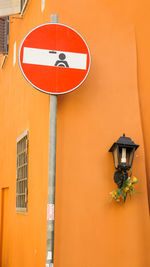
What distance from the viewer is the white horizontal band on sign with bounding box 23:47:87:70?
13.6 ft

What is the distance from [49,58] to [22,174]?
109 inches

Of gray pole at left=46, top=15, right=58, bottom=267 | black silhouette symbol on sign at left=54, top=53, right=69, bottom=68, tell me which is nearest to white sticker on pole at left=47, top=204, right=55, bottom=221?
gray pole at left=46, top=15, right=58, bottom=267

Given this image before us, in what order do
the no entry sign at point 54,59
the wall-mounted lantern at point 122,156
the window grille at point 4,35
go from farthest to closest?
1. the window grille at point 4,35
2. the wall-mounted lantern at point 122,156
3. the no entry sign at point 54,59

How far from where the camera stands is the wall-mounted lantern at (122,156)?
14.0ft

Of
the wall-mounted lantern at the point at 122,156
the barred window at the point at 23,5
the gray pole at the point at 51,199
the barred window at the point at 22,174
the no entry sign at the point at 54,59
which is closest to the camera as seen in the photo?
the gray pole at the point at 51,199

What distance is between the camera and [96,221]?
4348 millimetres

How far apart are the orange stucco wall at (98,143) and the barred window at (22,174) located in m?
0.63

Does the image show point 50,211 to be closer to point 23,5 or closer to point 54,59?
point 54,59

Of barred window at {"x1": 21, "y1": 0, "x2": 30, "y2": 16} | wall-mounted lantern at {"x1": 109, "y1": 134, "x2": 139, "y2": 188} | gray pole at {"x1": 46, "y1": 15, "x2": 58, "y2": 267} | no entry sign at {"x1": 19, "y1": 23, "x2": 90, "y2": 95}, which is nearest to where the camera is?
gray pole at {"x1": 46, "y1": 15, "x2": 58, "y2": 267}

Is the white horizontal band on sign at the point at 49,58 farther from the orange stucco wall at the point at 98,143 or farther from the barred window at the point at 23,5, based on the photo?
the barred window at the point at 23,5

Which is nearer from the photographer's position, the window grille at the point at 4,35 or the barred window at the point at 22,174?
the barred window at the point at 22,174

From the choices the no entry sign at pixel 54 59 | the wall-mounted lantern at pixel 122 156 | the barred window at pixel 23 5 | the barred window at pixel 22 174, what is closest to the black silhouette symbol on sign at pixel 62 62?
the no entry sign at pixel 54 59

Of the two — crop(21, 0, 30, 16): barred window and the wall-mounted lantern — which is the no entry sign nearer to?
the wall-mounted lantern

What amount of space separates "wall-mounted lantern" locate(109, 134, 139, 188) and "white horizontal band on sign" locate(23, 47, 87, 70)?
3.02 ft
